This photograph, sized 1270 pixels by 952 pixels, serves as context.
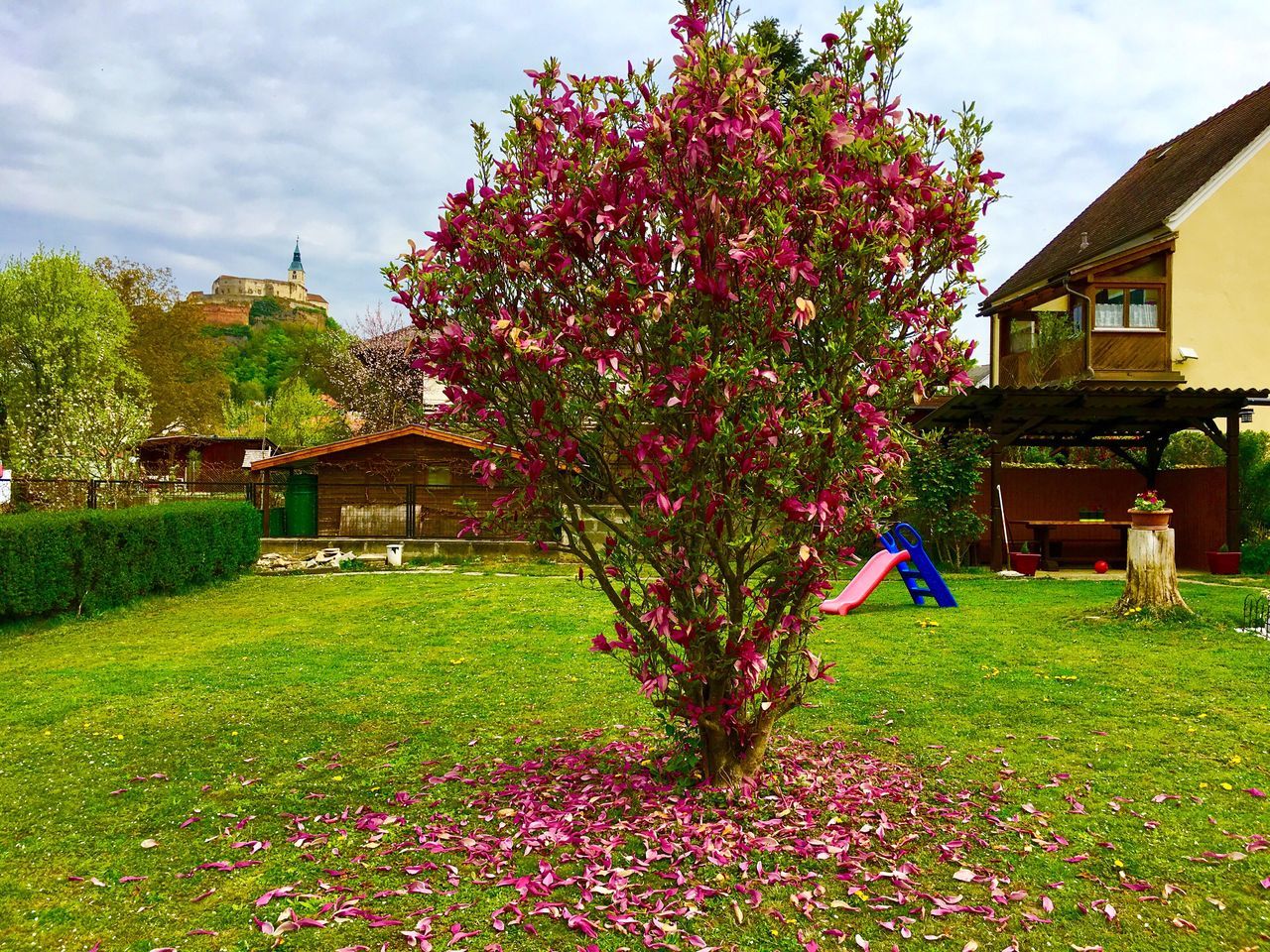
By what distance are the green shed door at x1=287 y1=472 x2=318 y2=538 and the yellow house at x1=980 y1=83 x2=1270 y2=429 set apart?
1914cm

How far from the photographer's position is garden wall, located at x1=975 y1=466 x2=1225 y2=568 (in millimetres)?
17344

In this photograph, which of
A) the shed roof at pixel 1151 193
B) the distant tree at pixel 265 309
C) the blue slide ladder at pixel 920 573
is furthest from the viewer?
the distant tree at pixel 265 309

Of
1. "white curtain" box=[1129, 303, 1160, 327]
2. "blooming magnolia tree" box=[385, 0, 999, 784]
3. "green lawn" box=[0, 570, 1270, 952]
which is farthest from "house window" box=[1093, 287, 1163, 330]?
"blooming magnolia tree" box=[385, 0, 999, 784]

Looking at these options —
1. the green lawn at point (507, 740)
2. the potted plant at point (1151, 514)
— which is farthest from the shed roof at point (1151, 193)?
the green lawn at point (507, 740)

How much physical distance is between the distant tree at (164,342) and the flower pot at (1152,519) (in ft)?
128

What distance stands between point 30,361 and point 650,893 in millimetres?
35950

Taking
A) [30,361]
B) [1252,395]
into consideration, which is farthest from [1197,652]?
[30,361]

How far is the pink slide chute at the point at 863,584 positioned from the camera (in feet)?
33.2

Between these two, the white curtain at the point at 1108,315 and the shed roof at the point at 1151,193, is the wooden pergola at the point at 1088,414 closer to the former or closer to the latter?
the white curtain at the point at 1108,315

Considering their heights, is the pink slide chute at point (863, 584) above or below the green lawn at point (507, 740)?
above

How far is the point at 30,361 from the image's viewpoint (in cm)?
3147

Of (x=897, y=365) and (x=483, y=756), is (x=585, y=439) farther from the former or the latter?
(x=483, y=756)

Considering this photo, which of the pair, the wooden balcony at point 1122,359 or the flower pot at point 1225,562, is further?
the wooden balcony at point 1122,359

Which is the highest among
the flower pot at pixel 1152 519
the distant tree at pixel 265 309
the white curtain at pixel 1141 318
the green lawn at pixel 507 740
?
the distant tree at pixel 265 309
